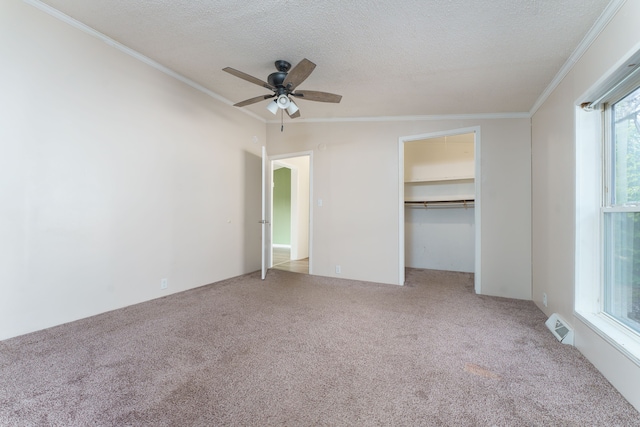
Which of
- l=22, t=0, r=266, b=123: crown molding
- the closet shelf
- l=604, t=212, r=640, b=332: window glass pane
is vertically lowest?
l=604, t=212, r=640, b=332: window glass pane

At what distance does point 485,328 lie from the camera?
2.40 metres

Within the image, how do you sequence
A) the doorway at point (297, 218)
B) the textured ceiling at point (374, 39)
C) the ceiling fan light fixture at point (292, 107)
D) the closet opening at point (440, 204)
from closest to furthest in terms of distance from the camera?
the textured ceiling at point (374, 39), the ceiling fan light fixture at point (292, 107), the closet opening at point (440, 204), the doorway at point (297, 218)

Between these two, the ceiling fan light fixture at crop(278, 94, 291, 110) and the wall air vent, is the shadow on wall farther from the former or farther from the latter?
the wall air vent

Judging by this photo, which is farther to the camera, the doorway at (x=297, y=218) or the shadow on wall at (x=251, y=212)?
the doorway at (x=297, y=218)

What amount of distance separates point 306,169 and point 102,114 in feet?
13.3

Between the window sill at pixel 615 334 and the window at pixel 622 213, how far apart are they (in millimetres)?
51

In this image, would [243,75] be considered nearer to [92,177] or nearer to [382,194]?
[92,177]

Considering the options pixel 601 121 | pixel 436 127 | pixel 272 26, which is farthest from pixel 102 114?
pixel 601 121

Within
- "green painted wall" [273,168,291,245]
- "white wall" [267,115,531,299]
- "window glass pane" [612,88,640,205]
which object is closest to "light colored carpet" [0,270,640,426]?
"white wall" [267,115,531,299]

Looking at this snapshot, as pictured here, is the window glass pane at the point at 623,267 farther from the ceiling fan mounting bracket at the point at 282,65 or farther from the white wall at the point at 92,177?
the white wall at the point at 92,177

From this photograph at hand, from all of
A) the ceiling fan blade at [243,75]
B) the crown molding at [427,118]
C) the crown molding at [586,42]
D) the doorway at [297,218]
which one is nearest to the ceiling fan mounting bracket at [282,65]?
the ceiling fan blade at [243,75]

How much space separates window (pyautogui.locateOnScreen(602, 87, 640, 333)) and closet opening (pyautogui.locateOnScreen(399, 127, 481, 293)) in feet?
9.35

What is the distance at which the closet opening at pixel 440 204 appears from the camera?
485cm

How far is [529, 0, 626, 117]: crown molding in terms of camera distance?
5.57 feet
